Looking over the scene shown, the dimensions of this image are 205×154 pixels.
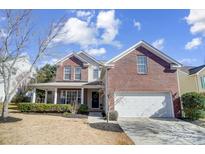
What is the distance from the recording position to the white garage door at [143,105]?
18500 millimetres

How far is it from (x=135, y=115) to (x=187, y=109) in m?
4.53

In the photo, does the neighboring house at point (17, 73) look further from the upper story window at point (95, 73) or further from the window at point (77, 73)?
the upper story window at point (95, 73)

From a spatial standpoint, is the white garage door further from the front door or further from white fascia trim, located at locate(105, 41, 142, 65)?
the front door

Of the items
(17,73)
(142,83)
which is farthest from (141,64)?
(17,73)

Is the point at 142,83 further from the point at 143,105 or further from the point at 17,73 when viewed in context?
the point at 17,73

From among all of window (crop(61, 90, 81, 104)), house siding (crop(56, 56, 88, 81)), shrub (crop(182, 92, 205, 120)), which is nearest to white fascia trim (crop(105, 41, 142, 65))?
shrub (crop(182, 92, 205, 120))

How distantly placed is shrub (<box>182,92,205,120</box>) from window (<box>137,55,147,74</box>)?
4.45m

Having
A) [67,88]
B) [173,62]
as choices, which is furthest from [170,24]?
[67,88]

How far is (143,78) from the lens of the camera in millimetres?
19062

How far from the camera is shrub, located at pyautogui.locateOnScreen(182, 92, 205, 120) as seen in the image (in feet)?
55.6

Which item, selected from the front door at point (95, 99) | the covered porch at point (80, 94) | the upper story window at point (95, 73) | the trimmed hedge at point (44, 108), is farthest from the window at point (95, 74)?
the trimmed hedge at point (44, 108)

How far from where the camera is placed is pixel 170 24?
49.5ft

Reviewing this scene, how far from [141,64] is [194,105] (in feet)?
19.3
